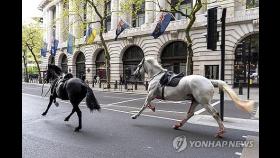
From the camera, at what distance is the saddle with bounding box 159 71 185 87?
817cm

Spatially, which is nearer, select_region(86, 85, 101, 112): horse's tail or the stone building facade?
select_region(86, 85, 101, 112): horse's tail

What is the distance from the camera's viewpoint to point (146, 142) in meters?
6.78

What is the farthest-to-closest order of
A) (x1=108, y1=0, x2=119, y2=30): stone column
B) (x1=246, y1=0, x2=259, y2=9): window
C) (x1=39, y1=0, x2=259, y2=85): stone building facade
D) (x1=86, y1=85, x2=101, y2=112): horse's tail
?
1. (x1=108, y1=0, x2=119, y2=30): stone column
2. (x1=39, y1=0, x2=259, y2=85): stone building facade
3. (x1=246, y1=0, x2=259, y2=9): window
4. (x1=86, y1=85, x2=101, y2=112): horse's tail

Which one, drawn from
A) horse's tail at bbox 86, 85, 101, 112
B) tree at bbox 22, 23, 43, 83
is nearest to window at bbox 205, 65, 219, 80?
horse's tail at bbox 86, 85, 101, 112

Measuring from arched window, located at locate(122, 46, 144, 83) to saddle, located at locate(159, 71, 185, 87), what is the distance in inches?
1190

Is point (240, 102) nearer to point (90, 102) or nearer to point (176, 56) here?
point (90, 102)

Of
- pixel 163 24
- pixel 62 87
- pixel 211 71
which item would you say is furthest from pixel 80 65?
pixel 62 87

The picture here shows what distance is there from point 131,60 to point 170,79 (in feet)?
105

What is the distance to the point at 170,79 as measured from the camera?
839cm

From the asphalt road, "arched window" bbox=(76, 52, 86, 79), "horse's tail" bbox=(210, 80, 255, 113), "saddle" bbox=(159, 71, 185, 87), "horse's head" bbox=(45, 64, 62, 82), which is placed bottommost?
the asphalt road

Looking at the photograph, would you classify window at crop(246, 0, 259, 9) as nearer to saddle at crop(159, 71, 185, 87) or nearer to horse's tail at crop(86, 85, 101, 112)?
saddle at crop(159, 71, 185, 87)
